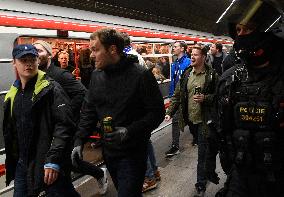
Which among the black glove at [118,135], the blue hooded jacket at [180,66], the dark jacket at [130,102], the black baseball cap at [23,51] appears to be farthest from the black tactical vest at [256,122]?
the blue hooded jacket at [180,66]

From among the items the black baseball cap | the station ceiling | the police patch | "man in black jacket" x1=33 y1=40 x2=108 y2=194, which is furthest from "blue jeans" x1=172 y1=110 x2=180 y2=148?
the police patch

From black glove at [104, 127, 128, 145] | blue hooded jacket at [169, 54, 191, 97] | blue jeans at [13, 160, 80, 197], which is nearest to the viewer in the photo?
black glove at [104, 127, 128, 145]

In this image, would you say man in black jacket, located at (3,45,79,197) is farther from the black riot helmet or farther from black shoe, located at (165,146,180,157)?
black shoe, located at (165,146,180,157)

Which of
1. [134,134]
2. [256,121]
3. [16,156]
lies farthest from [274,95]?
[16,156]

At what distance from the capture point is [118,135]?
2471 mm

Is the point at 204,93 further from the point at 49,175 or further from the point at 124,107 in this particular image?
the point at 49,175

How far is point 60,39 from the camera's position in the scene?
5574 mm

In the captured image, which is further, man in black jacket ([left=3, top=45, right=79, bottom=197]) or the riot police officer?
man in black jacket ([left=3, top=45, right=79, bottom=197])

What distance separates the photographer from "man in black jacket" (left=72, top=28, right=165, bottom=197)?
252 cm

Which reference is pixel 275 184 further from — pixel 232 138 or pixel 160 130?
pixel 160 130

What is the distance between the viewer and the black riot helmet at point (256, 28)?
2.15 metres

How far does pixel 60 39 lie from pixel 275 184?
169 inches

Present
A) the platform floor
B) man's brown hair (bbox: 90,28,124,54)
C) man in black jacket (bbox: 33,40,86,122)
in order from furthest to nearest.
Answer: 1. the platform floor
2. man in black jacket (bbox: 33,40,86,122)
3. man's brown hair (bbox: 90,28,124,54)

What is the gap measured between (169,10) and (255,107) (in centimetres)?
1374
